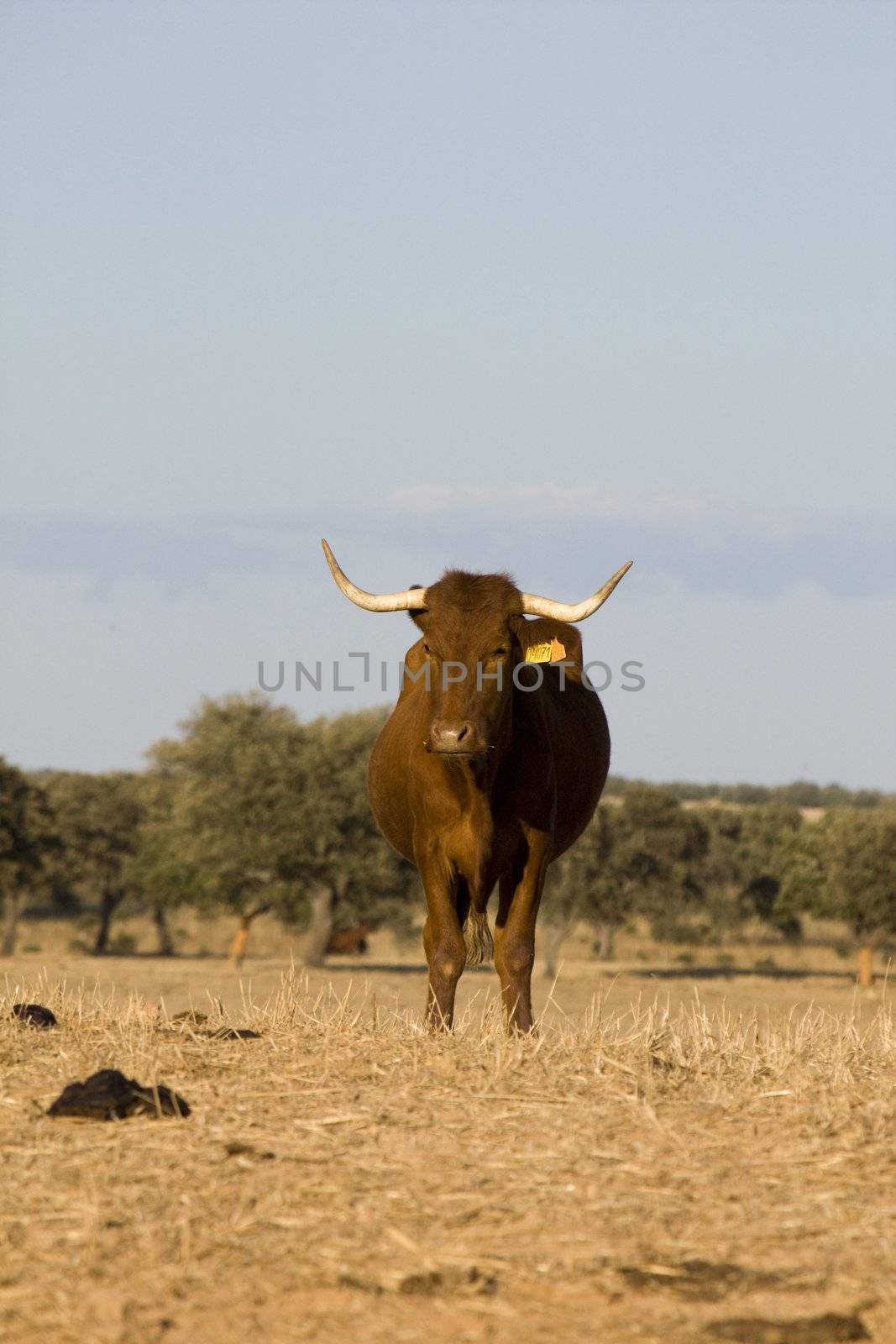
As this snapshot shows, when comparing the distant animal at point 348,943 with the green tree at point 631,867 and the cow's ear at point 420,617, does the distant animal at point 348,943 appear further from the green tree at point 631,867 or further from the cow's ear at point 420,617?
the cow's ear at point 420,617

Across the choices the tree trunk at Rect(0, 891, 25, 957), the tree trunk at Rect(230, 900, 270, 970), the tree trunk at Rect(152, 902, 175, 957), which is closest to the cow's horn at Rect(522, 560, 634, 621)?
the tree trunk at Rect(230, 900, 270, 970)

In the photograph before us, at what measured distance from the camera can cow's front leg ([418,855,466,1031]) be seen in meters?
8.43

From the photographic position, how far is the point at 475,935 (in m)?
8.70

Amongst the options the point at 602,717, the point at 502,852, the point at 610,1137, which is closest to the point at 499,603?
the point at 502,852

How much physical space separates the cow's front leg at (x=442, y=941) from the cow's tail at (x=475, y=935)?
8cm

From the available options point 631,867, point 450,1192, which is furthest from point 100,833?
point 450,1192

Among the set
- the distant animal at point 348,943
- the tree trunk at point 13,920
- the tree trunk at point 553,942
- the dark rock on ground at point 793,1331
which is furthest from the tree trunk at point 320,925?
the dark rock on ground at point 793,1331

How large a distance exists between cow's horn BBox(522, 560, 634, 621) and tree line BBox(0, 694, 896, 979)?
39.5 meters

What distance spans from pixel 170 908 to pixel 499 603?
2044 inches

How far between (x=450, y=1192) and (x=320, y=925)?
45.1m

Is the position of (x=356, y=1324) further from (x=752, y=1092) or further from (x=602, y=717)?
(x=602, y=717)

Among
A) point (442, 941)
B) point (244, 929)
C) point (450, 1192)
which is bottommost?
point (244, 929)

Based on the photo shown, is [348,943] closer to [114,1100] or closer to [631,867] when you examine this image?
[631,867]

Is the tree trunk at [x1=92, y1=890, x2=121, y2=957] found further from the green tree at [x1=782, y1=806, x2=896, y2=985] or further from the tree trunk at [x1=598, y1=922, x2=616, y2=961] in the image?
the green tree at [x1=782, y1=806, x2=896, y2=985]
